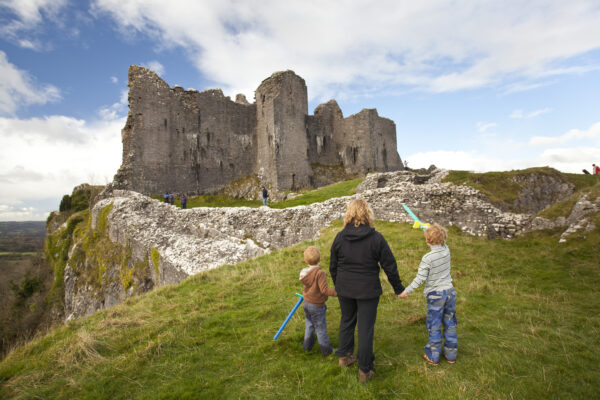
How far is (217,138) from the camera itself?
37062mm

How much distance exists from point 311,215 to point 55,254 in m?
27.9

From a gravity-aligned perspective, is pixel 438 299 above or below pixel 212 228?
below

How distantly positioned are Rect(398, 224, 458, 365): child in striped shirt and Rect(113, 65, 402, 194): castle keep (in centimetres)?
3084

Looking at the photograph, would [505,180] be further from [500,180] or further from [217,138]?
[217,138]

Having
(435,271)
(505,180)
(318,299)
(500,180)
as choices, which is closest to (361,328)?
(318,299)

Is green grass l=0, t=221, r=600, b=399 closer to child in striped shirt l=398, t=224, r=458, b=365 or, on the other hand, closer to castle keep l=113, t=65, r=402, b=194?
child in striped shirt l=398, t=224, r=458, b=365

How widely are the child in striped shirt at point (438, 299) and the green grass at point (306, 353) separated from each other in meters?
0.24

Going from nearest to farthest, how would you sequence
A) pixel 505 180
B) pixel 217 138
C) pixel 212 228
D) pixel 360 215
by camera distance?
pixel 360 215 < pixel 212 228 < pixel 505 180 < pixel 217 138

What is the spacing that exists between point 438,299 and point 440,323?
0.38 m

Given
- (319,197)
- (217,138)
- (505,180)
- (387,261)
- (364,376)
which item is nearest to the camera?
(364,376)

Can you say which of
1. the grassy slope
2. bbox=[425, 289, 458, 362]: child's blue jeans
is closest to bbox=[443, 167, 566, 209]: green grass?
the grassy slope

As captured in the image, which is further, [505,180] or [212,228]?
[505,180]

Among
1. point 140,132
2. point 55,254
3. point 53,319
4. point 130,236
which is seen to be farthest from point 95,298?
point 140,132

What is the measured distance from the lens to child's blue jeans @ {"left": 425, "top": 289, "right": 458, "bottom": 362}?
436cm
